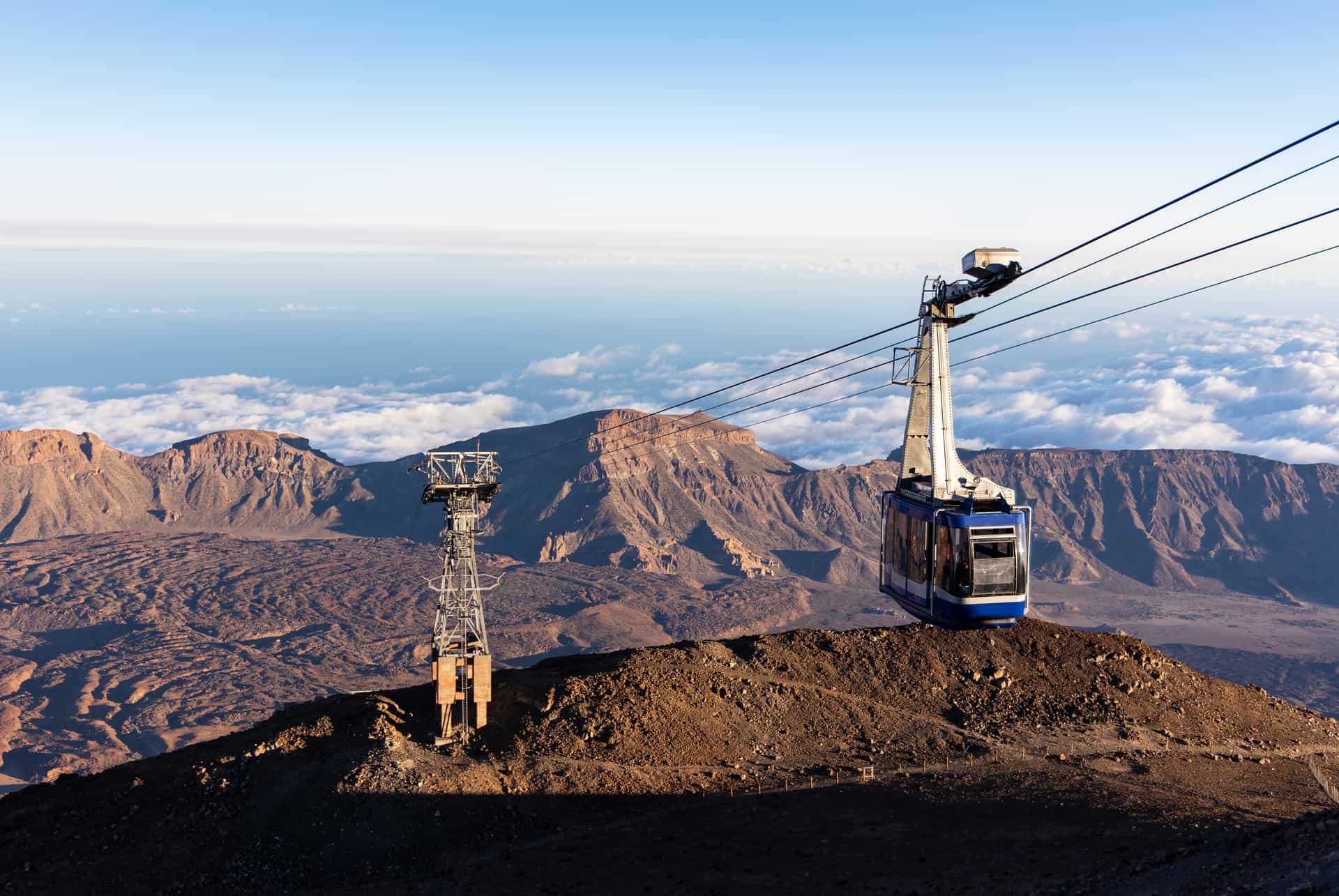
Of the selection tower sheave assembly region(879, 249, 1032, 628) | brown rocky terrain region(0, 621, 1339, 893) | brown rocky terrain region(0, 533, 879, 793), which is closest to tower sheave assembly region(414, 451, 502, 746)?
brown rocky terrain region(0, 621, 1339, 893)

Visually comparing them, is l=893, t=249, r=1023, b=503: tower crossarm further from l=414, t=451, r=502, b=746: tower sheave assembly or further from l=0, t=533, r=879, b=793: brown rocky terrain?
l=0, t=533, r=879, b=793: brown rocky terrain

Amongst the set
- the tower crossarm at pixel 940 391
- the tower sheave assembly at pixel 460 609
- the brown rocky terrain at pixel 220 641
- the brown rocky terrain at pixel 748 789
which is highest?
the tower crossarm at pixel 940 391

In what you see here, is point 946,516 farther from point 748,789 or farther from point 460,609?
point 460,609

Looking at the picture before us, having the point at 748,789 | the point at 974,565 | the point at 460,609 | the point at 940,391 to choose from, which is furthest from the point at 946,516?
the point at 460,609

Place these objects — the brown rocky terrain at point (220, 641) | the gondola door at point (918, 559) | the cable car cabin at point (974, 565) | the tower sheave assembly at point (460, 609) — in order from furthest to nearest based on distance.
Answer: the brown rocky terrain at point (220, 641) < the tower sheave assembly at point (460, 609) < the gondola door at point (918, 559) < the cable car cabin at point (974, 565)

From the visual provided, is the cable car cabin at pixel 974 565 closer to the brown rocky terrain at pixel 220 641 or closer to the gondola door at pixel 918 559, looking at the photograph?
the gondola door at pixel 918 559

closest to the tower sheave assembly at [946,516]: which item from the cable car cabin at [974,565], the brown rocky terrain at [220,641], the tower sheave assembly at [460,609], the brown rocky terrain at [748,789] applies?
the cable car cabin at [974,565]

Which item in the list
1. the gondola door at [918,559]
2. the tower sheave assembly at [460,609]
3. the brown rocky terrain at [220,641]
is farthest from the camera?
the brown rocky terrain at [220,641]
